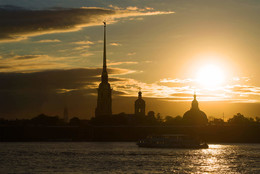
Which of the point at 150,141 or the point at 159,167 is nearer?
the point at 159,167

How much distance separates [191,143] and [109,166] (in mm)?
74414

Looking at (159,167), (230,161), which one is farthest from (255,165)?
(159,167)

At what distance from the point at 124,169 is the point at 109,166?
15.5ft

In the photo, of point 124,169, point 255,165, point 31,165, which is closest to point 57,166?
point 31,165

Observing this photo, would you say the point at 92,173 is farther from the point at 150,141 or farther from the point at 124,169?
the point at 150,141

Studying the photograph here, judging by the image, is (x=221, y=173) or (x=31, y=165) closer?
(x=221, y=173)

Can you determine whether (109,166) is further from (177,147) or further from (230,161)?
(177,147)

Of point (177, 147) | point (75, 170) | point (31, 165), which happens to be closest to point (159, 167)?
point (75, 170)

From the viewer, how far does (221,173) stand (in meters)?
75.8

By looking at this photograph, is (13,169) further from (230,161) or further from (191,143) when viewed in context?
(191,143)

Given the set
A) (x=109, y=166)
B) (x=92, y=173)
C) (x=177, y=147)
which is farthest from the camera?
(x=177, y=147)

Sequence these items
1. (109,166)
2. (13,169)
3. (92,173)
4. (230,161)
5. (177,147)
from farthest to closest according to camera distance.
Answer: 1. (177,147)
2. (230,161)
3. (109,166)
4. (13,169)
5. (92,173)

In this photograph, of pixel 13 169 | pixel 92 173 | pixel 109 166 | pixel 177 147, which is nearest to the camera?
pixel 92 173

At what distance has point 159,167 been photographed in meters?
83.3
